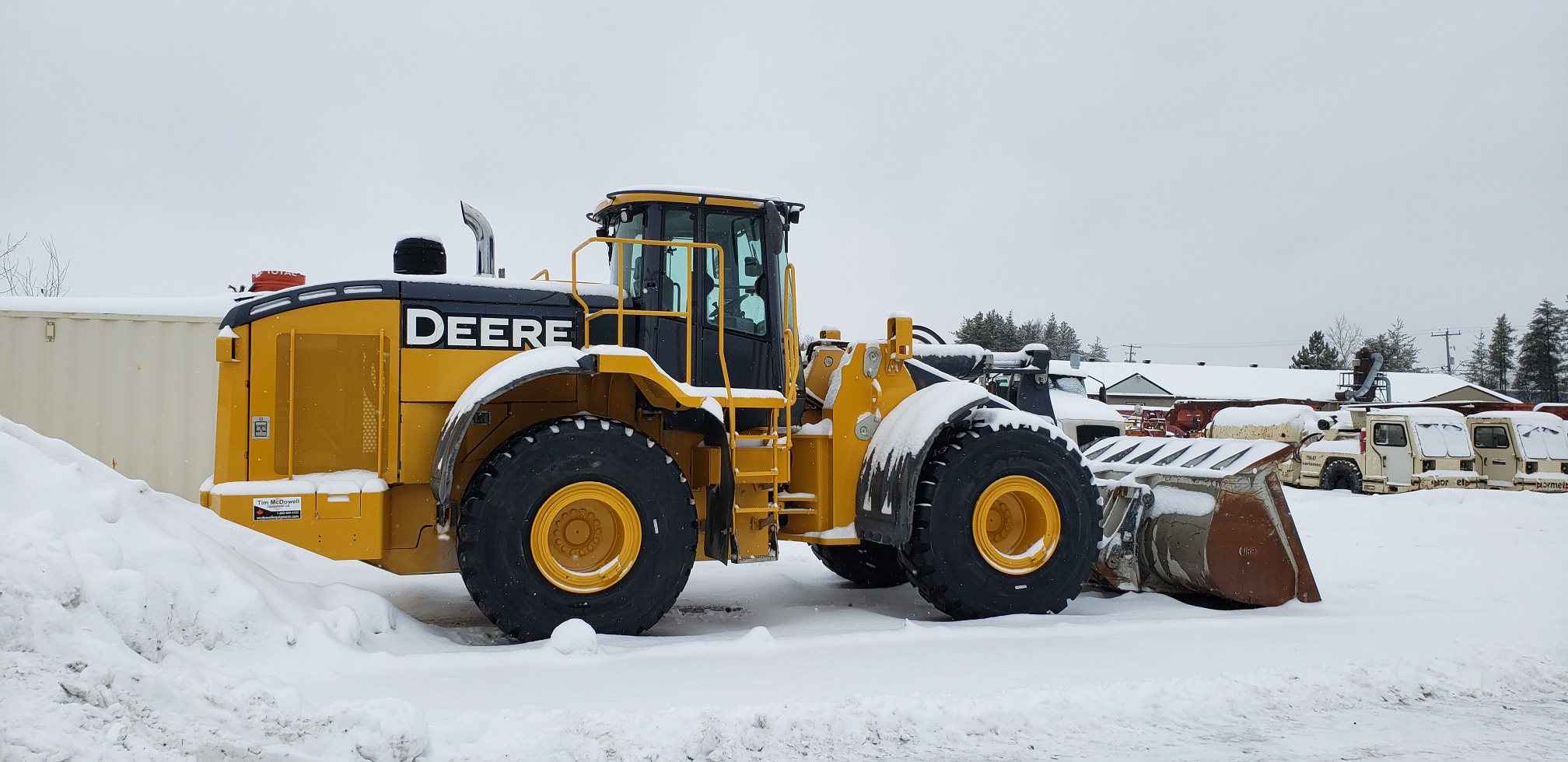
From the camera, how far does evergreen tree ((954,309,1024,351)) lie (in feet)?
185

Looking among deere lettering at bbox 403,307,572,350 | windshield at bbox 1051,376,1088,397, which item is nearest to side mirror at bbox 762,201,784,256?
deere lettering at bbox 403,307,572,350

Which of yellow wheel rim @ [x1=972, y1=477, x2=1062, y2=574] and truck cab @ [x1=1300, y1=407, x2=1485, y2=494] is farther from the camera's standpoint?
truck cab @ [x1=1300, y1=407, x2=1485, y2=494]

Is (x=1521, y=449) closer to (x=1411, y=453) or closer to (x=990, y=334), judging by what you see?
(x=1411, y=453)

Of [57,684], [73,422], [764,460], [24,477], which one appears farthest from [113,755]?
[73,422]

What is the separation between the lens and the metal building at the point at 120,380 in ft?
32.1

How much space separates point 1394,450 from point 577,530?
59.1 ft

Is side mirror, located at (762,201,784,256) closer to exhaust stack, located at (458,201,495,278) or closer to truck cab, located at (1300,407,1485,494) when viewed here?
exhaust stack, located at (458,201,495,278)

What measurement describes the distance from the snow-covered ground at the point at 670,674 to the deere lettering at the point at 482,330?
57.9 inches

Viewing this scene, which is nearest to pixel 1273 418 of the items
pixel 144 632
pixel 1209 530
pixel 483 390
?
pixel 1209 530

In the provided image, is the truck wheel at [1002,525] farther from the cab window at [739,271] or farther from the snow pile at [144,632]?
the snow pile at [144,632]

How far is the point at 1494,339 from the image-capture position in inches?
2948

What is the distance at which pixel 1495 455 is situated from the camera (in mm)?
18328

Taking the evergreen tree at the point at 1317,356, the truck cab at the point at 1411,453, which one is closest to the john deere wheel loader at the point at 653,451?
the truck cab at the point at 1411,453

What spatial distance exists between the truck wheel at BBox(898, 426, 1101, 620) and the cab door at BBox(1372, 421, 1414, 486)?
1512cm
